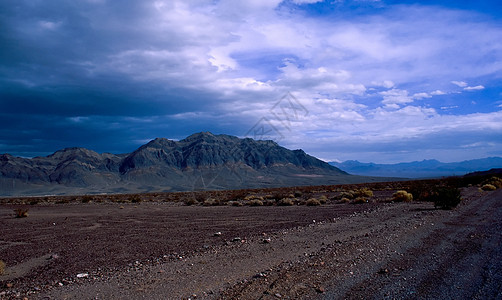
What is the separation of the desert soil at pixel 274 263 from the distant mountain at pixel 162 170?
105440 mm

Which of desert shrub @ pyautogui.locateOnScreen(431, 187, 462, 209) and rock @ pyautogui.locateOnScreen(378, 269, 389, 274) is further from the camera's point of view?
desert shrub @ pyautogui.locateOnScreen(431, 187, 462, 209)

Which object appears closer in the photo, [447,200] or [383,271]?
[383,271]

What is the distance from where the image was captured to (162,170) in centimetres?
15900

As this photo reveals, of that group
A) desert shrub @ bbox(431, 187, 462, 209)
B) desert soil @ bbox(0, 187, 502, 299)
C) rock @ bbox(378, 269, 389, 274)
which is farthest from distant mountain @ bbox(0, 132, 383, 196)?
rock @ bbox(378, 269, 389, 274)

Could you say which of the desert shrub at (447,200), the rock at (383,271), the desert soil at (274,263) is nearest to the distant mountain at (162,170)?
the desert shrub at (447,200)

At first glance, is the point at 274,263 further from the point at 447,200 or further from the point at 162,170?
the point at 162,170

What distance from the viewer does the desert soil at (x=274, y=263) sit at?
279 inches

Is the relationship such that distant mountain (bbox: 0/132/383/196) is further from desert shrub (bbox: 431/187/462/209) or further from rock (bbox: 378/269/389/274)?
rock (bbox: 378/269/389/274)

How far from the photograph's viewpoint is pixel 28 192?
12450 cm

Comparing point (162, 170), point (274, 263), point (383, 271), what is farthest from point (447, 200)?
point (162, 170)

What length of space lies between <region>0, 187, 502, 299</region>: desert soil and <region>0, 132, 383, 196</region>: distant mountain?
346ft

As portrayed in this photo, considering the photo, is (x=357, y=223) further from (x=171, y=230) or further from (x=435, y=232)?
(x=171, y=230)

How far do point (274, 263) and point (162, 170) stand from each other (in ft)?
509

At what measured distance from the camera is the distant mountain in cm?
13400
